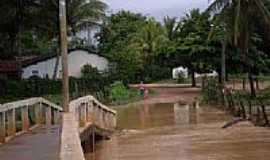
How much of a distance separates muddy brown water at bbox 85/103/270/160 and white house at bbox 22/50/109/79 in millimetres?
25905

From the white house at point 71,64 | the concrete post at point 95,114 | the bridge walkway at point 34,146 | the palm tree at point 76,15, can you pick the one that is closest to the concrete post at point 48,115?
the bridge walkway at point 34,146

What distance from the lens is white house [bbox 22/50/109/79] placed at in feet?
198

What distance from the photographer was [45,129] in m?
16.2

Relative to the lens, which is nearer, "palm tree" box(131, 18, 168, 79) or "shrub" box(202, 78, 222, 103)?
"shrub" box(202, 78, 222, 103)

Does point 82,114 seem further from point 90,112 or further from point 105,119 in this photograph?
point 105,119

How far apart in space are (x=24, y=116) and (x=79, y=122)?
2.13 meters

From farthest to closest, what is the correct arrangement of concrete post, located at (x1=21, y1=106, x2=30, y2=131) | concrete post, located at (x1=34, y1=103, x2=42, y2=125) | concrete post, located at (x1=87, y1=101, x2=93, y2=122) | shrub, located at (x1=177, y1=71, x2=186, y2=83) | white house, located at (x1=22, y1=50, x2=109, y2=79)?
shrub, located at (x1=177, y1=71, x2=186, y2=83), white house, located at (x1=22, y1=50, x2=109, y2=79), concrete post, located at (x1=87, y1=101, x2=93, y2=122), concrete post, located at (x1=34, y1=103, x2=42, y2=125), concrete post, located at (x1=21, y1=106, x2=30, y2=131)

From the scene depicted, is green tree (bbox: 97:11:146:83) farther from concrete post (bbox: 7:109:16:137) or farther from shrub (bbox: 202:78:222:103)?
concrete post (bbox: 7:109:16:137)

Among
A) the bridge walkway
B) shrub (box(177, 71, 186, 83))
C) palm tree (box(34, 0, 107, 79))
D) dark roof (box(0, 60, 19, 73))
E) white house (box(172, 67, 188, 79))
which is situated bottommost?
the bridge walkway

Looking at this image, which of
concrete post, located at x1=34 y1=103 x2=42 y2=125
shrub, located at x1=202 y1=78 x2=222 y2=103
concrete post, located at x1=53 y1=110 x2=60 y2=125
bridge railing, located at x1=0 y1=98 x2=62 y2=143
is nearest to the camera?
bridge railing, located at x1=0 y1=98 x2=62 y2=143

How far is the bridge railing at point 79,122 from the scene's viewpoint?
265 inches

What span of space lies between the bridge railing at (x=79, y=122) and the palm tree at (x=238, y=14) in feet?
27.7

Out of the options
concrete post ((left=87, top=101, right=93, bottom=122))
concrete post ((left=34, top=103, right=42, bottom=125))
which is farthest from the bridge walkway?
concrete post ((left=87, top=101, right=93, bottom=122))

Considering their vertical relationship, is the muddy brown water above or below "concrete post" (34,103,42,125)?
below
